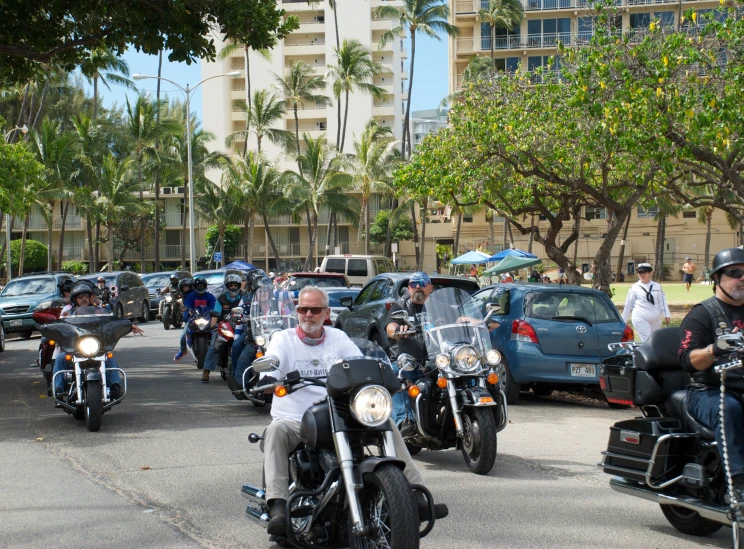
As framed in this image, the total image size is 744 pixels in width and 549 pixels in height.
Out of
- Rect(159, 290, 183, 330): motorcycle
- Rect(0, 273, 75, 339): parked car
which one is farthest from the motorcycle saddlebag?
Rect(0, 273, 75, 339): parked car

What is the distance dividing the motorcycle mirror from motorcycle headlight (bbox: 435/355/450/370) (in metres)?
2.83

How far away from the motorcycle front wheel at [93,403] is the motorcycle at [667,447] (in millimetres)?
5987

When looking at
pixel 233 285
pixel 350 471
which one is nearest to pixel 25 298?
pixel 233 285

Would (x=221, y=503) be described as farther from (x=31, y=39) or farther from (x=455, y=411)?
(x=31, y=39)

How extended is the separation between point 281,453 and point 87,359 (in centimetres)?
588

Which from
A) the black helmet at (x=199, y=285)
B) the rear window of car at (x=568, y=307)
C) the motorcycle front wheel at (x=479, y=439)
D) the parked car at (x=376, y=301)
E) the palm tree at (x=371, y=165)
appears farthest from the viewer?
the palm tree at (x=371, y=165)

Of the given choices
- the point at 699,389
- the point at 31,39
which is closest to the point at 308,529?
the point at 699,389

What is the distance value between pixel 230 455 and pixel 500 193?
22.0 meters

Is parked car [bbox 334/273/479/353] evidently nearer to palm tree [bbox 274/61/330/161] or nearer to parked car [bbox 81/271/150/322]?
parked car [bbox 81/271/150/322]

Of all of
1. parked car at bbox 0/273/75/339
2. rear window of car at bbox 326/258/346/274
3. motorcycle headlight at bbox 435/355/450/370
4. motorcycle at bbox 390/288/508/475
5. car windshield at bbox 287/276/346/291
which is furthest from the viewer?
rear window of car at bbox 326/258/346/274

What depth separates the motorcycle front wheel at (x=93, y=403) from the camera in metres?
10.5

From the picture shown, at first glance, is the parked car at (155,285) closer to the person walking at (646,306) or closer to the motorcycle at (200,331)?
the motorcycle at (200,331)

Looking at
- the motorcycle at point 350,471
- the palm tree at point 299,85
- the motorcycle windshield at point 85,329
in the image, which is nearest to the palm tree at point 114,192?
the palm tree at point 299,85

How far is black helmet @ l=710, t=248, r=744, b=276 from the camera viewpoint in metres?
5.63
